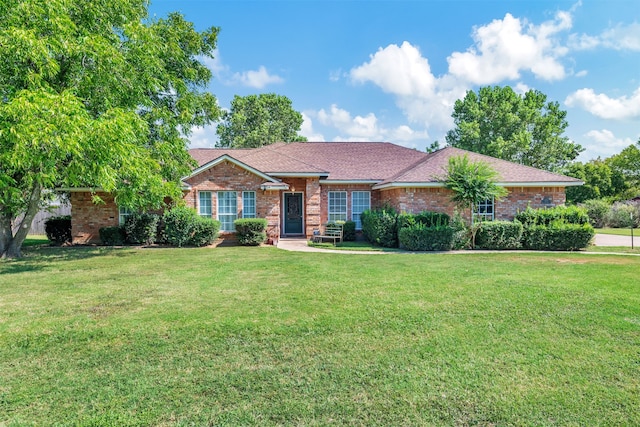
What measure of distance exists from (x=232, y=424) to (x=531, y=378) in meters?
3.20

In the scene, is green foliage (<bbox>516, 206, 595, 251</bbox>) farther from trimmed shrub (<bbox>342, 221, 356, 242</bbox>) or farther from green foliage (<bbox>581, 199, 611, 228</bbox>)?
green foliage (<bbox>581, 199, 611, 228</bbox>)

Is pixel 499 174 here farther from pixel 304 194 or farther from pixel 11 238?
pixel 11 238

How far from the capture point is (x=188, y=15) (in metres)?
15.5

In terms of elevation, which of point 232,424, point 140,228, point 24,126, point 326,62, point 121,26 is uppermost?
point 326,62

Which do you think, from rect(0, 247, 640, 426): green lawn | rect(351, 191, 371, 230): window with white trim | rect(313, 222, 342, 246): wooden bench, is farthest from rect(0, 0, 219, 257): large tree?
rect(351, 191, 371, 230): window with white trim

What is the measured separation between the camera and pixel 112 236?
15422 millimetres

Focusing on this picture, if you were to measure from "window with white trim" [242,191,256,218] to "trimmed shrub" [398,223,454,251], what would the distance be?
7.25 metres

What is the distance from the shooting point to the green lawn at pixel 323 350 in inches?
125

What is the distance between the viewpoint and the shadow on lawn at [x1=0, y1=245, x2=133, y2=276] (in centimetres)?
1017

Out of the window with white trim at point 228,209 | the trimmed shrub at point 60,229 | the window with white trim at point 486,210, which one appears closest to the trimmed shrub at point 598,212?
the window with white trim at point 486,210

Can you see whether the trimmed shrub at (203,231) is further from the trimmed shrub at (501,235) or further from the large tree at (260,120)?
the large tree at (260,120)

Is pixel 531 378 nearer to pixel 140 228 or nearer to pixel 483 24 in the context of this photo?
pixel 140 228

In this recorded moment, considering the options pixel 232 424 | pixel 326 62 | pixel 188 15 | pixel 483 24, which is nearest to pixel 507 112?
pixel 483 24

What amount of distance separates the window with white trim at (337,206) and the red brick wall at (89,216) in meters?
10.6
